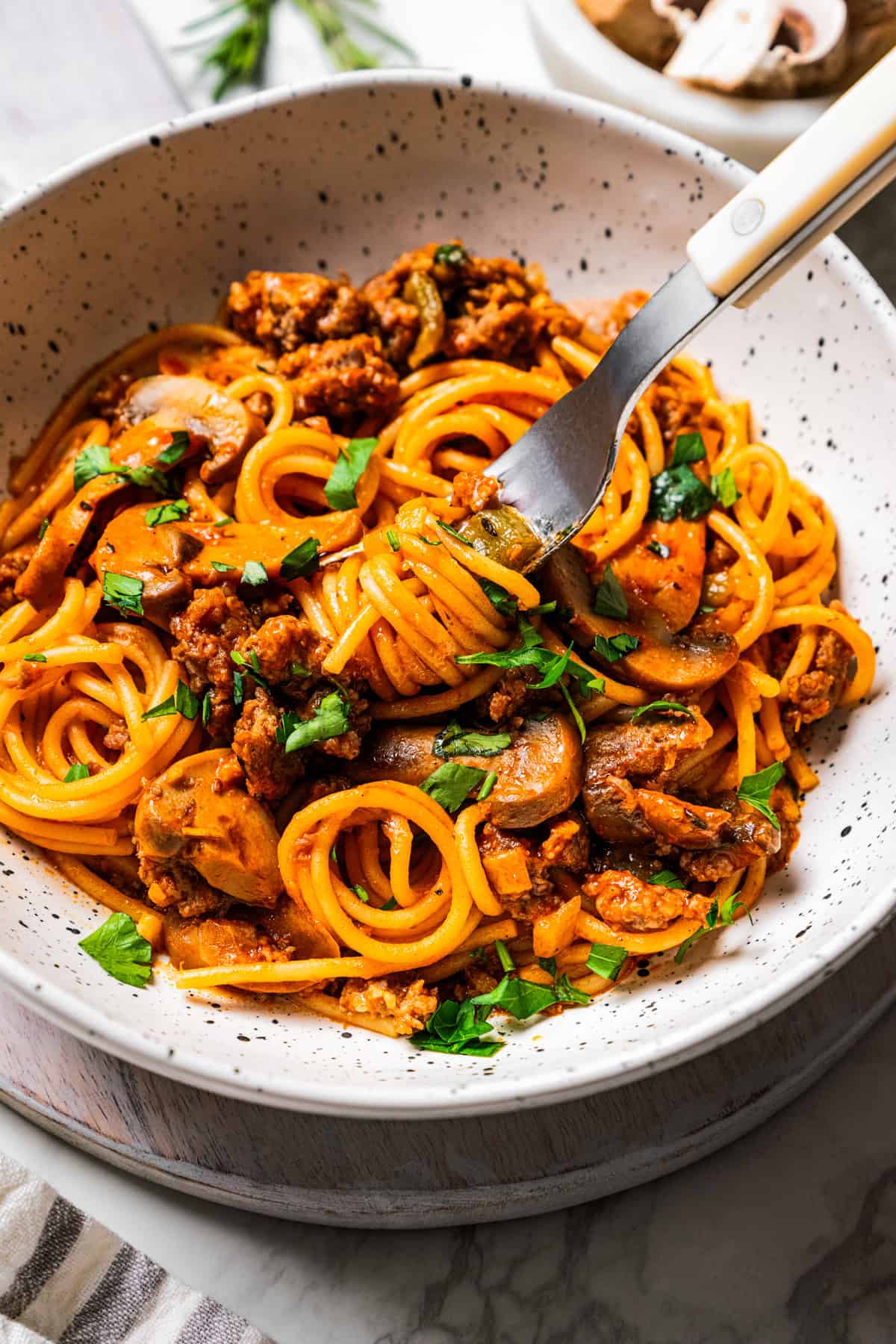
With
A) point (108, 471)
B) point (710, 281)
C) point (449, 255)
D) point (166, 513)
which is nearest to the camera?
point (710, 281)

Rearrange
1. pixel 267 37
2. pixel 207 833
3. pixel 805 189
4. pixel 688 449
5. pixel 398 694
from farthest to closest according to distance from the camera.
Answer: pixel 267 37
pixel 688 449
pixel 398 694
pixel 207 833
pixel 805 189

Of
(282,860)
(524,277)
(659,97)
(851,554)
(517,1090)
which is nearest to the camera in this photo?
(517,1090)

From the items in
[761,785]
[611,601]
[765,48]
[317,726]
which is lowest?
[761,785]

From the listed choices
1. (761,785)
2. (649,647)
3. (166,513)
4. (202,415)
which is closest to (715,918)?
(761,785)

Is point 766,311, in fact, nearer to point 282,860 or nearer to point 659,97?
point 659,97

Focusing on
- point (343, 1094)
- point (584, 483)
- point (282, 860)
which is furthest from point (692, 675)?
point (343, 1094)

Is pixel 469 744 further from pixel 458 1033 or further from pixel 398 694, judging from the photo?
pixel 458 1033

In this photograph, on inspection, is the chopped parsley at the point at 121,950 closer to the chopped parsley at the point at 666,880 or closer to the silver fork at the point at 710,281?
the chopped parsley at the point at 666,880

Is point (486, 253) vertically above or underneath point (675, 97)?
underneath

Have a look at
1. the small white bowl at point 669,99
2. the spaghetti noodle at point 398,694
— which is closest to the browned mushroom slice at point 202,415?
the spaghetti noodle at point 398,694
